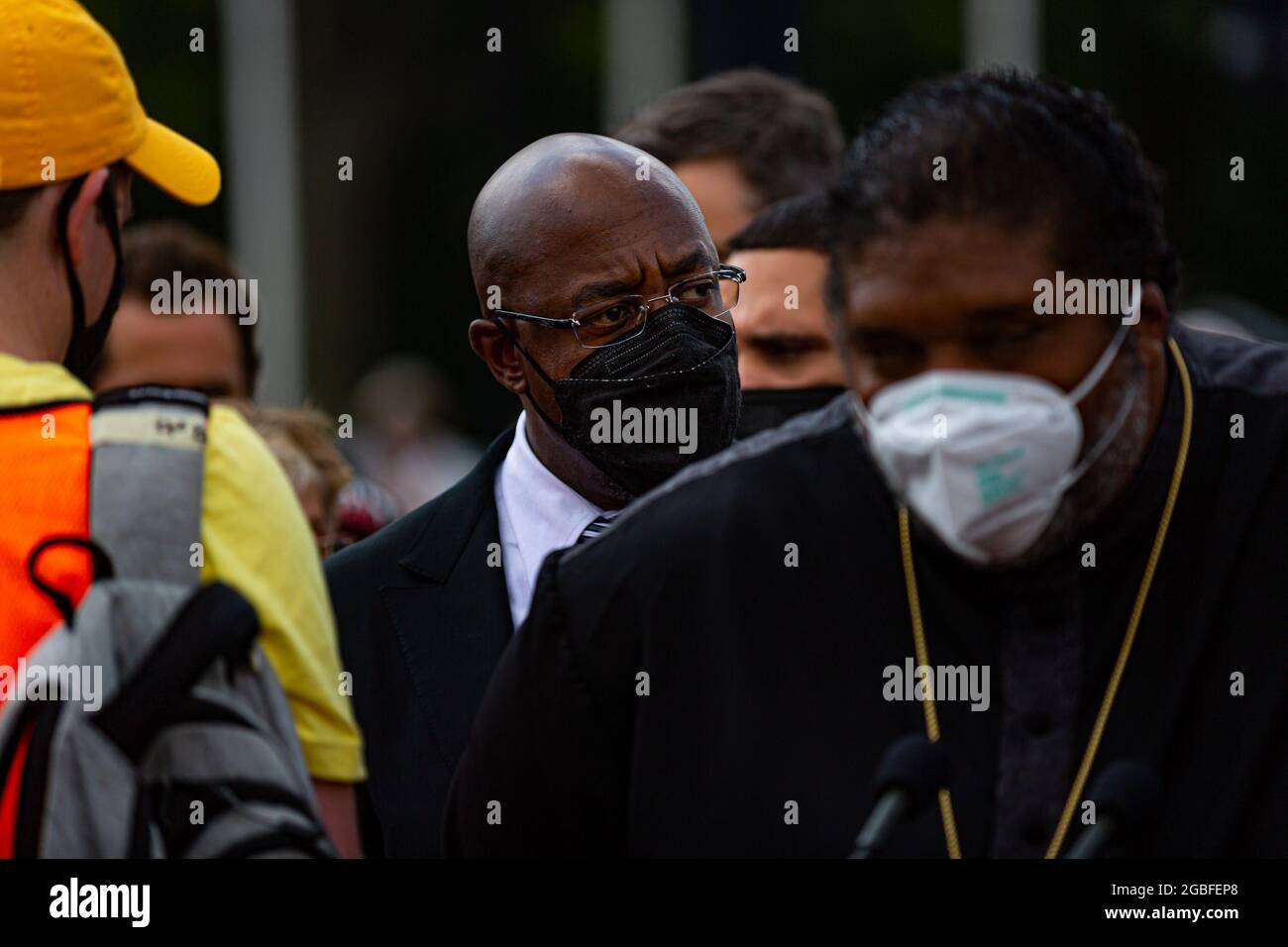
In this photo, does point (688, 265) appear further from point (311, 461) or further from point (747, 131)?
point (747, 131)

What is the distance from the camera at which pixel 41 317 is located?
3021mm

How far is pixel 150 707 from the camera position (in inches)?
103

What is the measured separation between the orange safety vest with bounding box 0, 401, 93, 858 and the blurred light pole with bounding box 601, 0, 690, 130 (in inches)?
592

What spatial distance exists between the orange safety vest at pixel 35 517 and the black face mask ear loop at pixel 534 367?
69.0 inches

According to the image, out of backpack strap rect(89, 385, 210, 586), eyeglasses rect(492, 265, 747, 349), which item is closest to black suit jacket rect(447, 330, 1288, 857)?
backpack strap rect(89, 385, 210, 586)

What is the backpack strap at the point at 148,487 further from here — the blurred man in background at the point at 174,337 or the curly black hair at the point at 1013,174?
the blurred man in background at the point at 174,337

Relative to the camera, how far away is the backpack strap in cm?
268

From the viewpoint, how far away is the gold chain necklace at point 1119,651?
283cm

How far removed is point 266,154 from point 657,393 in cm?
1423

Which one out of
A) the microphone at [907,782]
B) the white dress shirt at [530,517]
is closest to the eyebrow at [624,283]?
the white dress shirt at [530,517]

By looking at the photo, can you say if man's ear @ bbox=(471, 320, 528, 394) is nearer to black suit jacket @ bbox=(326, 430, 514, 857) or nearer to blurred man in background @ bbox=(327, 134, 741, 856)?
blurred man in background @ bbox=(327, 134, 741, 856)

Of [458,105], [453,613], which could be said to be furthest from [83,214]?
[458,105]

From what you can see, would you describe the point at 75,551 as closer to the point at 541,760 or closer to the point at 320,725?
the point at 320,725
